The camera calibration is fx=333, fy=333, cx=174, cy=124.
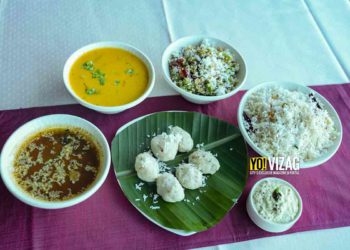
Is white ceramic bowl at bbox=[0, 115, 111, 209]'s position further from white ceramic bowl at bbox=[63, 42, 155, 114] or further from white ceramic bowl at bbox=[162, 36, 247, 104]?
white ceramic bowl at bbox=[162, 36, 247, 104]

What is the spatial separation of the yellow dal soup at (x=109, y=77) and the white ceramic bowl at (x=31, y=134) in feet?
0.59

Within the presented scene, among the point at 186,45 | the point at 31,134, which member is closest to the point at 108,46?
the point at 186,45

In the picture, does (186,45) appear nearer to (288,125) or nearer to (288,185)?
(288,125)

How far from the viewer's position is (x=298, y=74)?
199cm

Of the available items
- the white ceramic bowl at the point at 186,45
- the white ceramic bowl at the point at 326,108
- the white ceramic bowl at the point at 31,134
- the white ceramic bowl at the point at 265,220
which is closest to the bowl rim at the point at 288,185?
the white ceramic bowl at the point at 265,220

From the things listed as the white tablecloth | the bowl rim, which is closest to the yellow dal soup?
the white tablecloth

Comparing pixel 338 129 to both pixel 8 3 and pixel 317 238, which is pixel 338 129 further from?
pixel 8 3

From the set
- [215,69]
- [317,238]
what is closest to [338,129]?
[317,238]

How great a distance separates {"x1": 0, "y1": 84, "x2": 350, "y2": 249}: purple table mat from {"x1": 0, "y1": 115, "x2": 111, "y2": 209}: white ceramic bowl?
0.40ft

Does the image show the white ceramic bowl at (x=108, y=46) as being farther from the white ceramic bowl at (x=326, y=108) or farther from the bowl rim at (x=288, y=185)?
the bowl rim at (x=288, y=185)

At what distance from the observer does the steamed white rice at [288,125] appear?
1467mm

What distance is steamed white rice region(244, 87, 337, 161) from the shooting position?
1.47 m

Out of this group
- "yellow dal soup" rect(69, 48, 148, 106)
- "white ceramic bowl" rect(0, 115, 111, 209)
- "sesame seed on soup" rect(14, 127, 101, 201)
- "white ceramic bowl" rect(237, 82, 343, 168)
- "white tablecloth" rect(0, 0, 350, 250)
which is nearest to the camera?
"white ceramic bowl" rect(0, 115, 111, 209)

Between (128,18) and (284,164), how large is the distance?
1332 millimetres
